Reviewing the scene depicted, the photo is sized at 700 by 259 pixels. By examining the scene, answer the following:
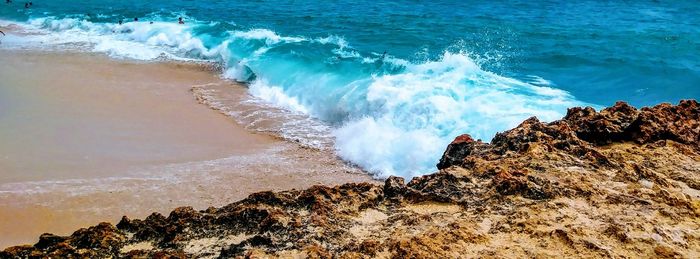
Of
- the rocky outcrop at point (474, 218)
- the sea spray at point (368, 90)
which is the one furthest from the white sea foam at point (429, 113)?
the rocky outcrop at point (474, 218)

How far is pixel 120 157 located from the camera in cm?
1136

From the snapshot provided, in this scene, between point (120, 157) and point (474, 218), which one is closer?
point (474, 218)

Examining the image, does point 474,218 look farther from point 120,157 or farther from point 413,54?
point 413,54

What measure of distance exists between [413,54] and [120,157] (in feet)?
38.6

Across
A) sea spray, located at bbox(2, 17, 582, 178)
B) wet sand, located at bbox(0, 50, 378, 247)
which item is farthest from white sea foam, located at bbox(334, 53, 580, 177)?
wet sand, located at bbox(0, 50, 378, 247)

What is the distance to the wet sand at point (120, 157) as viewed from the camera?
366 inches

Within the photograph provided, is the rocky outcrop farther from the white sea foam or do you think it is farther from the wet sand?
the white sea foam

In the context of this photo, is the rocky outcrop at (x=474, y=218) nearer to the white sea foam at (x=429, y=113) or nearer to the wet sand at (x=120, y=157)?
the wet sand at (x=120, y=157)

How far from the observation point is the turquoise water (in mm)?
13617

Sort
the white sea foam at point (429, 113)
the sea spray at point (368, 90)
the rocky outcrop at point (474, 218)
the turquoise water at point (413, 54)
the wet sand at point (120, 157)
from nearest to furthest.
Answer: the rocky outcrop at point (474, 218), the wet sand at point (120, 157), the white sea foam at point (429, 113), the sea spray at point (368, 90), the turquoise water at point (413, 54)

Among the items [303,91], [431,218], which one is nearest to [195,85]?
[303,91]

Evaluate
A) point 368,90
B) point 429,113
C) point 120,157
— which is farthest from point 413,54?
point 120,157

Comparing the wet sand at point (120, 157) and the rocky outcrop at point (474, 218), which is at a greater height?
the rocky outcrop at point (474, 218)

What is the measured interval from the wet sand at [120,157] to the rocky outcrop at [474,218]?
4.68 metres
